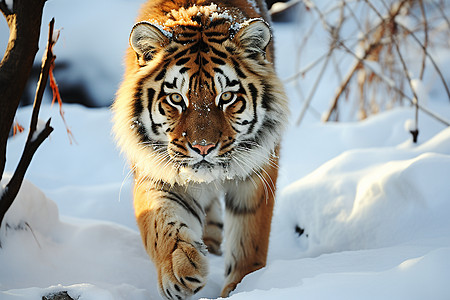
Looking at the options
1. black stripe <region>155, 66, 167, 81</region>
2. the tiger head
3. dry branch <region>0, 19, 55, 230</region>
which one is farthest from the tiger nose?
dry branch <region>0, 19, 55, 230</region>

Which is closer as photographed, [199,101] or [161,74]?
[199,101]

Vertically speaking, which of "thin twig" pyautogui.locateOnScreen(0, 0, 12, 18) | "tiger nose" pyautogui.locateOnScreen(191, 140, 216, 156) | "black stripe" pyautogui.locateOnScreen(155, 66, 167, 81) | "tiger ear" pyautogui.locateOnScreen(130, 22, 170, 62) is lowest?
"tiger nose" pyautogui.locateOnScreen(191, 140, 216, 156)

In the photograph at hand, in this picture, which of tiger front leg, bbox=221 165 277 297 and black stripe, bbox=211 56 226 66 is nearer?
black stripe, bbox=211 56 226 66

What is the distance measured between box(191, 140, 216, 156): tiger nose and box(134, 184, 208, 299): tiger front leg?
0.31 m

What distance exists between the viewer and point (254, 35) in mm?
1770

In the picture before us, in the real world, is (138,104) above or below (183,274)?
above

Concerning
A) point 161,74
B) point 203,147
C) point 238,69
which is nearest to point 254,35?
point 238,69

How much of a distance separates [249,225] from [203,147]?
553 mm

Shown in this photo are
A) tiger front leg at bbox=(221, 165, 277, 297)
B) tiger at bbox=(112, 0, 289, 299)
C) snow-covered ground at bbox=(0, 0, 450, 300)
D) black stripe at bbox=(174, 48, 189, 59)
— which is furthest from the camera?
tiger front leg at bbox=(221, 165, 277, 297)

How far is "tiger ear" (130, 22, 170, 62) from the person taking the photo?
170cm

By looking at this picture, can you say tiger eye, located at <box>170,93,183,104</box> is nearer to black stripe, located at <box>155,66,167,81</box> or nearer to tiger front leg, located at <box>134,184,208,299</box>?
black stripe, located at <box>155,66,167,81</box>

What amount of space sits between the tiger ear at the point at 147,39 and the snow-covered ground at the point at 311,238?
75 cm

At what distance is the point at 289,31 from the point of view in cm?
670

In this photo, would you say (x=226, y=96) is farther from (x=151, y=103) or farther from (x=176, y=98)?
(x=151, y=103)
